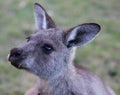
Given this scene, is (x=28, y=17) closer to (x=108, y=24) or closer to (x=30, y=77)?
(x=108, y=24)

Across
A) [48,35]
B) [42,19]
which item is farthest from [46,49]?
[42,19]

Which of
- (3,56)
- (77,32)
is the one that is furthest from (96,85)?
(3,56)

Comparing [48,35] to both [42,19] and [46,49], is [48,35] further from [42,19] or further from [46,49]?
[42,19]

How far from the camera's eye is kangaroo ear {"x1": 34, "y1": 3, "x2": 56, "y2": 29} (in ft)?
23.1

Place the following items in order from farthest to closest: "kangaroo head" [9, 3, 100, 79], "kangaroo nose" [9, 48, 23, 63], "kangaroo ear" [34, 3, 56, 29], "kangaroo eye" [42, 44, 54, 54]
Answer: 1. "kangaroo ear" [34, 3, 56, 29]
2. "kangaroo eye" [42, 44, 54, 54]
3. "kangaroo head" [9, 3, 100, 79]
4. "kangaroo nose" [9, 48, 23, 63]

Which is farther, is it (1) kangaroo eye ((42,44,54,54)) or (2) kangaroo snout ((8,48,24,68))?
(1) kangaroo eye ((42,44,54,54))

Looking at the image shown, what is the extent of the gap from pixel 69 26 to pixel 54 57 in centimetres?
→ 527

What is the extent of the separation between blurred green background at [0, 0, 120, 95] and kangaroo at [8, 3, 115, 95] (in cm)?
254

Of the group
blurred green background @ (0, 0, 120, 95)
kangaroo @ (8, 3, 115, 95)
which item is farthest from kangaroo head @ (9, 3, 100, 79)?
blurred green background @ (0, 0, 120, 95)

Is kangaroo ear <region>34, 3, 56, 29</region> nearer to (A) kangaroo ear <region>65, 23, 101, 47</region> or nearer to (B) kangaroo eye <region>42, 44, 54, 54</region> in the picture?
(A) kangaroo ear <region>65, 23, 101, 47</region>

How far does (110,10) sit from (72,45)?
654cm

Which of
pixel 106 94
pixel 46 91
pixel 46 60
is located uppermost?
pixel 46 60

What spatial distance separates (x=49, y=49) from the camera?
6.65 m

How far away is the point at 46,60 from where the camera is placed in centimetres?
661
